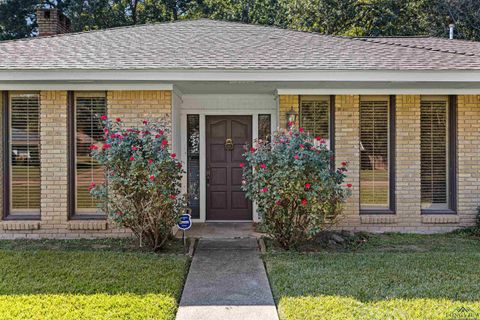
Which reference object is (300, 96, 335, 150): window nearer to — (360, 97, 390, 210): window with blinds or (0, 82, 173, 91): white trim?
(360, 97, 390, 210): window with blinds

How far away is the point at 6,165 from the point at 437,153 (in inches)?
314

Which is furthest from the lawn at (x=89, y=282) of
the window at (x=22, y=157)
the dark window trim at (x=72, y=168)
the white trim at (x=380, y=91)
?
the white trim at (x=380, y=91)

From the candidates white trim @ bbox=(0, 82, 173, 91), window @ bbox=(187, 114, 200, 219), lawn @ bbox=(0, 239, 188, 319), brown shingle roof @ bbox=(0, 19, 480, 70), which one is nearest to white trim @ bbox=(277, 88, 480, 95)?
brown shingle roof @ bbox=(0, 19, 480, 70)

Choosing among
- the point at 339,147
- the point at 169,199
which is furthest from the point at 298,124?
the point at 169,199

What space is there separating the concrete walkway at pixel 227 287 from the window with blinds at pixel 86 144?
7.87ft

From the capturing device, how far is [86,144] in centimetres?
761

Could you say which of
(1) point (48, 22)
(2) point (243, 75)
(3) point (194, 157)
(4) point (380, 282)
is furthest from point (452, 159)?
(1) point (48, 22)

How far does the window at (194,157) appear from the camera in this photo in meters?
8.84

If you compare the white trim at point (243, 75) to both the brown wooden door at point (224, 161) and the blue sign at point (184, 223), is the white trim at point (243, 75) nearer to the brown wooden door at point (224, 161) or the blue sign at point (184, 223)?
the brown wooden door at point (224, 161)

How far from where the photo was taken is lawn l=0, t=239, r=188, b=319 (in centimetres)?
418

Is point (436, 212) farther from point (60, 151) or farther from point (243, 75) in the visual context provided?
point (60, 151)

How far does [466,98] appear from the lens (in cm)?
781

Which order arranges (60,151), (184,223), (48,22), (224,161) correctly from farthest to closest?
(48,22), (224,161), (60,151), (184,223)

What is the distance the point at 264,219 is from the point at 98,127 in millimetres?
3474
